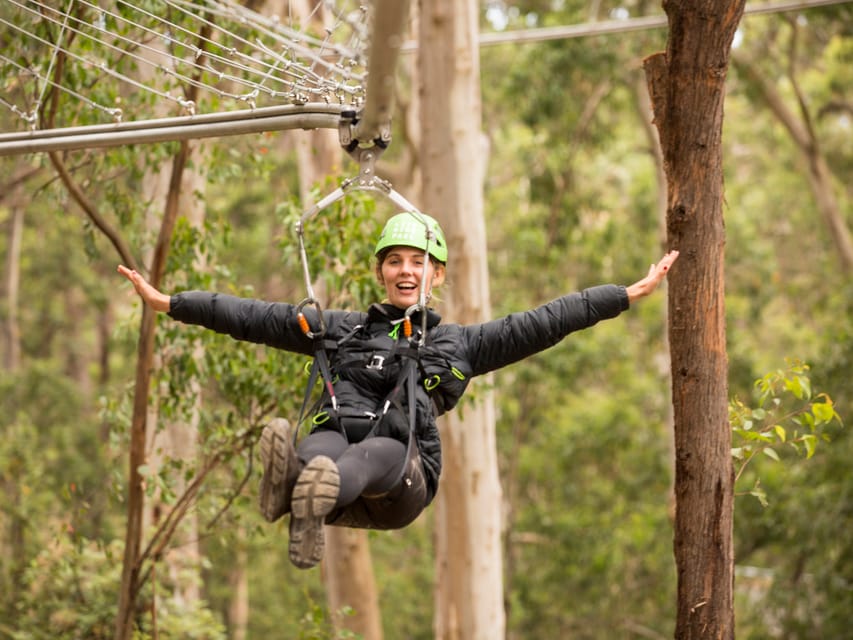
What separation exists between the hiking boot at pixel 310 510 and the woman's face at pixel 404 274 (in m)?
0.92

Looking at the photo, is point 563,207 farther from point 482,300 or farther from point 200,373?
point 200,373

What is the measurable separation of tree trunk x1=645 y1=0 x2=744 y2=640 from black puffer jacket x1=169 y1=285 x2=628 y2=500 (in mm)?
259

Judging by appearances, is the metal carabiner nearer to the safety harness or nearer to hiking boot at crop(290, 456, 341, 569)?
the safety harness

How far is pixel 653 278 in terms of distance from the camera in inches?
140

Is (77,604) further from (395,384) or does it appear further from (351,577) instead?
(395,384)

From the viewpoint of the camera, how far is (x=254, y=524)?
6.68m

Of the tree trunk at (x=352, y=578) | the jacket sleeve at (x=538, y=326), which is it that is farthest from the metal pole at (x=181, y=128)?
the tree trunk at (x=352, y=578)

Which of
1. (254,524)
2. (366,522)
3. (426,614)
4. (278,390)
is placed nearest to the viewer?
(366,522)

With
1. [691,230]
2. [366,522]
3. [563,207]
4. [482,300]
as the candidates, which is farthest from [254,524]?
[563,207]

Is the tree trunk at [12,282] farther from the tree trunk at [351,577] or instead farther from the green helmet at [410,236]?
the green helmet at [410,236]

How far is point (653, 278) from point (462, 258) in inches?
160

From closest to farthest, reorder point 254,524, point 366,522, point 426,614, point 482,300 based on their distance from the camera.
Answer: point 366,522 → point 254,524 → point 482,300 → point 426,614

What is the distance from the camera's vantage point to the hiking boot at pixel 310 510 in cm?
304

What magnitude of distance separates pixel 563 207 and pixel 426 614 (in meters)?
5.99
